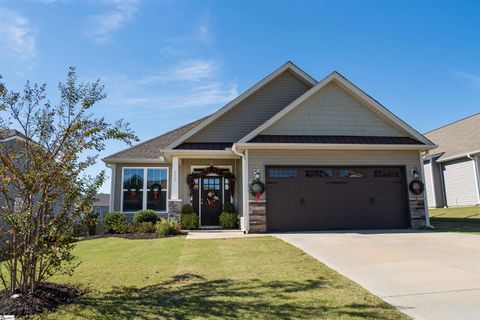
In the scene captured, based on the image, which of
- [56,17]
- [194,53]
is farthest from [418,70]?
[56,17]

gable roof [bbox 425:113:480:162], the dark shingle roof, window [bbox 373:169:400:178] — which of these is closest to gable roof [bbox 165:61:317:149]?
the dark shingle roof

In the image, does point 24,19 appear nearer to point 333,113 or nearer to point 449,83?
point 333,113

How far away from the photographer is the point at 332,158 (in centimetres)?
1182

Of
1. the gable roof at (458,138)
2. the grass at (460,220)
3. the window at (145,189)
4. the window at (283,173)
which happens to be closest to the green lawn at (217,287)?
the window at (283,173)

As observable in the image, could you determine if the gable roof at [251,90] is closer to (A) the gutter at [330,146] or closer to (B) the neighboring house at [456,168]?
(A) the gutter at [330,146]

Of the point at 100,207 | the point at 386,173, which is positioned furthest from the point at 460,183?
the point at 100,207

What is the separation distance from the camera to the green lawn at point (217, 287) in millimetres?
3727

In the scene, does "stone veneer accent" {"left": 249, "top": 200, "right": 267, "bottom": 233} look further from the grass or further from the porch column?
the grass

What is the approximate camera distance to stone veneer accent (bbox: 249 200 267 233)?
11077 millimetres

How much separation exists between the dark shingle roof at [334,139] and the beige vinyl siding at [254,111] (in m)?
2.52

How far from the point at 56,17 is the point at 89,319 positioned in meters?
7.70

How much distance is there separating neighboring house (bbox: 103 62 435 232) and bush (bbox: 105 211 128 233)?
196 cm

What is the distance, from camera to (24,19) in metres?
7.54

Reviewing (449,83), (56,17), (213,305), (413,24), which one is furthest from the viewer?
(449,83)
